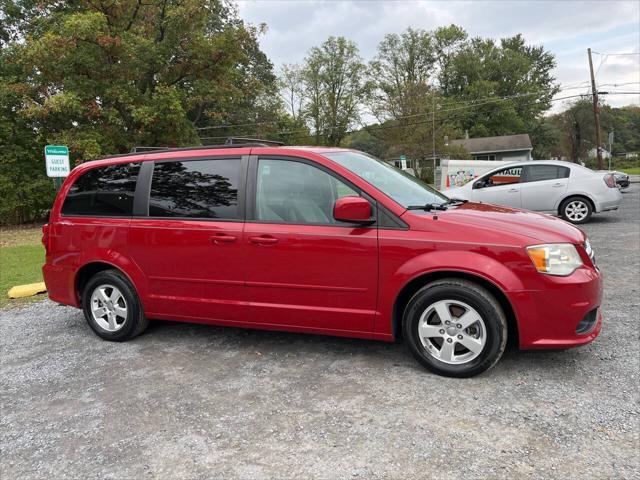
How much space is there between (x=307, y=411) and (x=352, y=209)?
1423 mm

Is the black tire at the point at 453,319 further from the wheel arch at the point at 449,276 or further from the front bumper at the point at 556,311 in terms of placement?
the front bumper at the point at 556,311

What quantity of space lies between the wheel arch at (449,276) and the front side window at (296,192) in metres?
0.77

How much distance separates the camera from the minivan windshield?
3.77m

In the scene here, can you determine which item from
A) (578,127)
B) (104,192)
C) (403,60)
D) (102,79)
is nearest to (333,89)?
(403,60)

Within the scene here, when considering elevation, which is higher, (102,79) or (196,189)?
(102,79)

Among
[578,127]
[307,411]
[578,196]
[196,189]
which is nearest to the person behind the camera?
[307,411]

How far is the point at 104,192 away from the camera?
4.58 meters

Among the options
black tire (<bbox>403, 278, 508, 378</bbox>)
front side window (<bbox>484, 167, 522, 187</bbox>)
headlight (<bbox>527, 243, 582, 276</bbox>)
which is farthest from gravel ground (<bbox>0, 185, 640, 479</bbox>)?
front side window (<bbox>484, 167, 522, 187</bbox>)

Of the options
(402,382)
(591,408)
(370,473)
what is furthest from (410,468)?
(591,408)

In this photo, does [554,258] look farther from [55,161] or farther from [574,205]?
[55,161]

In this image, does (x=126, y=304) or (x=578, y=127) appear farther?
(x=578, y=127)

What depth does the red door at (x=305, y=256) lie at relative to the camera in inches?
140

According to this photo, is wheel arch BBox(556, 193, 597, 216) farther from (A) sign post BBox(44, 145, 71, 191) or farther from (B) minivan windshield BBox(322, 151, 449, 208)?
(A) sign post BBox(44, 145, 71, 191)

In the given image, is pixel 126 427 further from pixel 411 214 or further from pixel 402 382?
pixel 411 214
